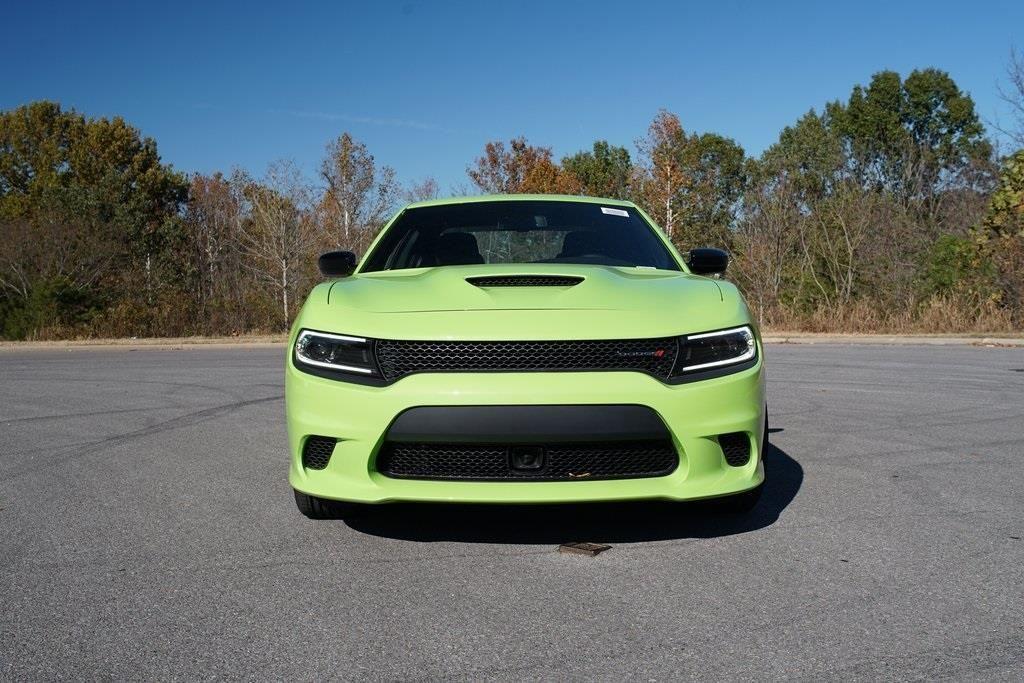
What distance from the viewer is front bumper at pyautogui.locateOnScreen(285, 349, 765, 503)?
374 centimetres

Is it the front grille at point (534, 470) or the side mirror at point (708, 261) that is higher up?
the side mirror at point (708, 261)

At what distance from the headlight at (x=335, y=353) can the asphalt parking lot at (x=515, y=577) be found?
785mm

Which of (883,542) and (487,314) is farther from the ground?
(487,314)

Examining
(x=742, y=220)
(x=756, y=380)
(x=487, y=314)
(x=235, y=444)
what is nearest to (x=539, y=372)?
(x=487, y=314)

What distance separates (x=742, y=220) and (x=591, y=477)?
24061mm

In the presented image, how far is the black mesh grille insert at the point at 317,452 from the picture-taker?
399 cm

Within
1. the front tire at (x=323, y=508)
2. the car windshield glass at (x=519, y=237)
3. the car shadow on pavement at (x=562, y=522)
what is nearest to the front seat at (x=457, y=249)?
the car windshield glass at (x=519, y=237)

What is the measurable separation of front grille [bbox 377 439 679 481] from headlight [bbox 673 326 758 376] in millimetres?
344

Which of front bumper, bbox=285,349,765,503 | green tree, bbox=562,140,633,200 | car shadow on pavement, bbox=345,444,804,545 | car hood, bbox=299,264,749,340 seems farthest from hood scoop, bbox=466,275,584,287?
green tree, bbox=562,140,633,200

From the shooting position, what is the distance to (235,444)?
7039mm

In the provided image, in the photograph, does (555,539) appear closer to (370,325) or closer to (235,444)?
(370,325)

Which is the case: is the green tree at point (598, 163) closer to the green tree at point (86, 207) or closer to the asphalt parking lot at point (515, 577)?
the green tree at point (86, 207)

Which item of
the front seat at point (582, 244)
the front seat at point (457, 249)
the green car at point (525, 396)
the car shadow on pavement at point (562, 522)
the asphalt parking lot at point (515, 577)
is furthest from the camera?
the front seat at point (582, 244)

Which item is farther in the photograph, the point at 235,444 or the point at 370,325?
the point at 235,444
